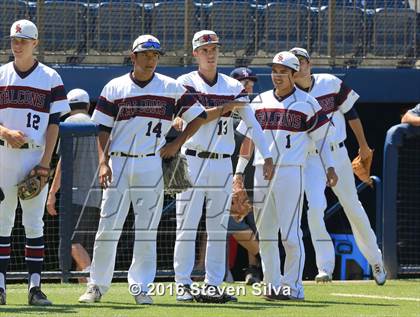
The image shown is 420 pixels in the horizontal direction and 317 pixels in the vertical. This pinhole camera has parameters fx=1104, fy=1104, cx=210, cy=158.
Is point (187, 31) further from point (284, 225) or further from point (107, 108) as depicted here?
point (107, 108)

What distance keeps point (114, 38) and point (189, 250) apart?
5862mm

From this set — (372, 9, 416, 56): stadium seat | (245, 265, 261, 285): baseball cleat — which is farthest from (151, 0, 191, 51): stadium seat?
(245, 265, 261, 285): baseball cleat

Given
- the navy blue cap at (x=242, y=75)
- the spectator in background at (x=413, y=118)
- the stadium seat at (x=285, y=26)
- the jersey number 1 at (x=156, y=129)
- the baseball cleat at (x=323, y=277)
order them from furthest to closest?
the stadium seat at (x=285, y=26), the spectator in background at (x=413, y=118), the baseball cleat at (x=323, y=277), the navy blue cap at (x=242, y=75), the jersey number 1 at (x=156, y=129)

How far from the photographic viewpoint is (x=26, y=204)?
345 inches

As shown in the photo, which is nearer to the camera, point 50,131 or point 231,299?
point 50,131

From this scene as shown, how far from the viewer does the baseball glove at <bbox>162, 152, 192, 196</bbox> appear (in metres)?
9.09

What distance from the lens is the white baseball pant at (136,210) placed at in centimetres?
887

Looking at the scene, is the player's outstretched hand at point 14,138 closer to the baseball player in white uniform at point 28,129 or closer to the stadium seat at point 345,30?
the baseball player in white uniform at point 28,129

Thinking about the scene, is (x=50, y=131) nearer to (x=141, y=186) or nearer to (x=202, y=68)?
(x=141, y=186)

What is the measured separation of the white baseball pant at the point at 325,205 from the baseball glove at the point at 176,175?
229cm

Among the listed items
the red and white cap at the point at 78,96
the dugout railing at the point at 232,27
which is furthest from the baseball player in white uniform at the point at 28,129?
the dugout railing at the point at 232,27

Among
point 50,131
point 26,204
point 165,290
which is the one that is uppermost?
point 50,131

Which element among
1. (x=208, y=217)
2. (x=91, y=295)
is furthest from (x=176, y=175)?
(x=91, y=295)

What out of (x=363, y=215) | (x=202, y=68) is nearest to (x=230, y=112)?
(x=202, y=68)
